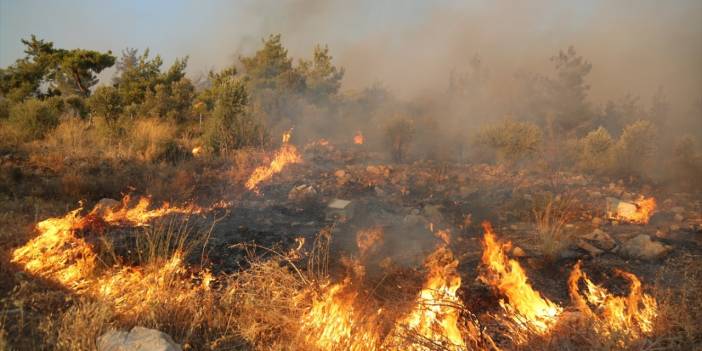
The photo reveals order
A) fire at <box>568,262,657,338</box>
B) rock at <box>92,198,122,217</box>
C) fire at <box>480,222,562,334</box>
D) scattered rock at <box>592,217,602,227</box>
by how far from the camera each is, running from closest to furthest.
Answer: fire at <box>568,262,657,338</box>
fire at <box>480,222,562,334</box>
rock at <box>92,198,122,217</box>
scattered rock at <box>592,217,602,227</box>

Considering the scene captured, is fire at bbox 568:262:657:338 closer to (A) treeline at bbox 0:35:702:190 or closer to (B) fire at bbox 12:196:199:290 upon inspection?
(B) fire at bbox 12:196:199:290

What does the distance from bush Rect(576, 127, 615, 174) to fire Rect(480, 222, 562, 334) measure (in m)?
7.44

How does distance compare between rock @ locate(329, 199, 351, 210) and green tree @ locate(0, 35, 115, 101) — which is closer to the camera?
rock @ locate(329, 199, 351, 210)

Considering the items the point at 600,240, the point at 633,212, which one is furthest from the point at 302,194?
the point at 633,212

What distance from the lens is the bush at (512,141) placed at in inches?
454

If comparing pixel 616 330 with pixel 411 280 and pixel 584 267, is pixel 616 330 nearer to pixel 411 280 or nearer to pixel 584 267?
pixel 411 280

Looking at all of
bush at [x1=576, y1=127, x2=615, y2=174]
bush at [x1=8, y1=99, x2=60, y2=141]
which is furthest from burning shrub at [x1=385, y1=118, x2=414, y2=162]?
bush at [x1=8, y1=99, x2=60, y2=141]

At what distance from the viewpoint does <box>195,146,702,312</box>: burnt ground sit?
193 inches

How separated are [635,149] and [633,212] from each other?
4981 mm

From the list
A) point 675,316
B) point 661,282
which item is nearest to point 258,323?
point 675,316

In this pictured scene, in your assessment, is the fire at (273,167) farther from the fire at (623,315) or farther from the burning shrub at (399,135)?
the fire at (623,315)

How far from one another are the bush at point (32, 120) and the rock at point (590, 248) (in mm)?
12046

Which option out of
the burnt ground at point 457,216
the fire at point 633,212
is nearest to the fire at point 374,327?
the burnt ground at point 457,216

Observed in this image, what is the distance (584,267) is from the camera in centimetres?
491
